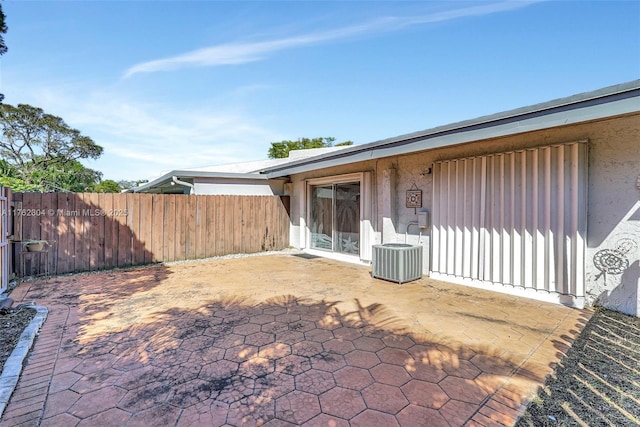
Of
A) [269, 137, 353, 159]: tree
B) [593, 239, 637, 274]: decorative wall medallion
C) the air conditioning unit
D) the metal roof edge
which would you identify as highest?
[269, 137, 353, 159]: tree

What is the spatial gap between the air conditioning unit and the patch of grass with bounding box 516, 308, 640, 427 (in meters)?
2.81

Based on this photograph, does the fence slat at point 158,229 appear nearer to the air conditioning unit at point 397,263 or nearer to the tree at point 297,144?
the air conditioning unit at point 397,263

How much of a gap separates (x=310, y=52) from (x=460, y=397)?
33.9 feet

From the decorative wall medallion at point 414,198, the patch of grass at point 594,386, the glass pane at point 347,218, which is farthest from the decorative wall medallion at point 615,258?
the glass pane at point 347,218

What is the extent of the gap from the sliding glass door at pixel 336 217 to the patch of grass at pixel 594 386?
5414mm

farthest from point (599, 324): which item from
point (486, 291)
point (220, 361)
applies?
point (220, 361)

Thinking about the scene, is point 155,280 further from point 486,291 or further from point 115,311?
point 486,291

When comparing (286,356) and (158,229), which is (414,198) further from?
(158,229)

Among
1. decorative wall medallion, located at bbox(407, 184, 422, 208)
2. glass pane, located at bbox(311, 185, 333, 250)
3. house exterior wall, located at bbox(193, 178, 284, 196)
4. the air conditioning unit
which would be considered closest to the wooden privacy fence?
house exterior wall, located at bbox(193, 178, 284, 196)

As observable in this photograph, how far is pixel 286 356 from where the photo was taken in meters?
3.02

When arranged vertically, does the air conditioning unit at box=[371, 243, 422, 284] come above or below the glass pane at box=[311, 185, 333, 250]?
below

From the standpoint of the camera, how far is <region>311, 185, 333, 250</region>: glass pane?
9.18 metres

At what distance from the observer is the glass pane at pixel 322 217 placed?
918cm

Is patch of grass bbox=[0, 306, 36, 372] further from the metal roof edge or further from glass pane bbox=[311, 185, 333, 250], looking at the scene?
glass pane bbox=[311, 185, 333, 250]
